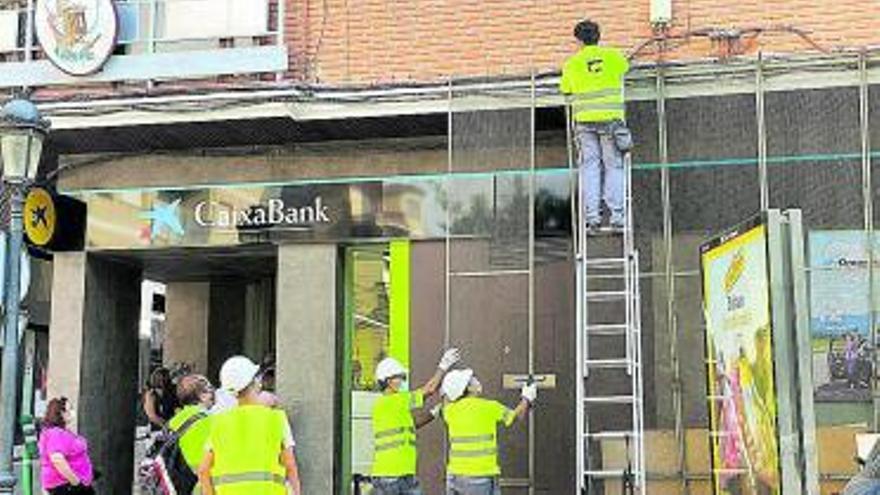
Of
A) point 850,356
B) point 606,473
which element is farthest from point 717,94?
point 606,473

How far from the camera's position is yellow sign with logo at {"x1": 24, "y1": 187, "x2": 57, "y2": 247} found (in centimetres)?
1296

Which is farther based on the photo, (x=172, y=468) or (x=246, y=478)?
(x=172, y=468)

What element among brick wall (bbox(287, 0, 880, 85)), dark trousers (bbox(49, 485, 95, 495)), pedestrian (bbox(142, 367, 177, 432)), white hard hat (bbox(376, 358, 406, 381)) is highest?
brick wall (bbox(287, 0, 880, 85))

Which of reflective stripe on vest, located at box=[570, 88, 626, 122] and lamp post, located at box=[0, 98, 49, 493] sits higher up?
reflective stripe on vest, located at box=[570, 88, 626, 122]

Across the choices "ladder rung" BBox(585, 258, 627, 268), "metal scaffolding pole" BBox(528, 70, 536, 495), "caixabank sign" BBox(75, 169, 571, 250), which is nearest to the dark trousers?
"caixabank sign" BBox(75, 169, 571, 250)

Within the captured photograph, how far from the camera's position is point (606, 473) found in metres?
10.2

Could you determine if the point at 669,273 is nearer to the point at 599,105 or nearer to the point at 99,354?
the point at 599,105

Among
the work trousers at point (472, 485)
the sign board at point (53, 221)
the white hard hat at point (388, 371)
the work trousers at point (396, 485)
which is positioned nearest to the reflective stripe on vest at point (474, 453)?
the work trousers at point (472, 485)

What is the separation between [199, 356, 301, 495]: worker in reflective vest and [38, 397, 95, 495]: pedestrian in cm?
488

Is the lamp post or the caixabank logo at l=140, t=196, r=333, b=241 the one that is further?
the caixabank logo at l=140, t=196, r=333, b=241

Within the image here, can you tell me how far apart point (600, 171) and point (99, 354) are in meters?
6.43

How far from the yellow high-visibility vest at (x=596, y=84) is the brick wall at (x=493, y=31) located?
0.94m

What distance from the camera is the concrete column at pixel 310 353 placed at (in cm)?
1277

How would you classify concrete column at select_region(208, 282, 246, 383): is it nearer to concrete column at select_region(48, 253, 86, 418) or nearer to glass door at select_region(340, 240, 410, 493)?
concrete column at select_region(48, 253, 86, 418)
